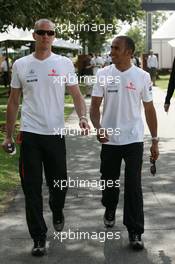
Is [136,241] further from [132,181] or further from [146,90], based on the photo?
[146,90]

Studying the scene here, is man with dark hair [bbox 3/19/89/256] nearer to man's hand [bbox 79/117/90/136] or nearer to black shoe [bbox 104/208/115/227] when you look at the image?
man's hand [bbox 79/117/90/136]

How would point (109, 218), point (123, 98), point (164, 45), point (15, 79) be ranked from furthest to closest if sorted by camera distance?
point (164, 45)
point (109, 218)
point (123, 98)
point (15, 79)

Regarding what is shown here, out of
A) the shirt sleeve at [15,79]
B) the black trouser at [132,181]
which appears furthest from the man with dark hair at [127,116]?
the shirt sleeve at [15,79]

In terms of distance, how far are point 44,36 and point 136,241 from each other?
1.92m

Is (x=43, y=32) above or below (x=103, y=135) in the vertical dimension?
above

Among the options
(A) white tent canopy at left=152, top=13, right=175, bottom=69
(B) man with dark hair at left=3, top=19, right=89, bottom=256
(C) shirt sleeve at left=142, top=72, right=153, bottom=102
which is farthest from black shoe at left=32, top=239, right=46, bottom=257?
(A) white tent canopy at left=152, top=13, right=175, bottom=69

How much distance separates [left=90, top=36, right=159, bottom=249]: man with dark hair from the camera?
5395 millimetres

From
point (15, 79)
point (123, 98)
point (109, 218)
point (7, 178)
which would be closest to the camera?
point (15, 79)

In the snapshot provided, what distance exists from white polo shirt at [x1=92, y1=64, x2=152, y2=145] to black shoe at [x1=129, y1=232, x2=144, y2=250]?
807mm

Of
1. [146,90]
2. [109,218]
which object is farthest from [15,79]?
[109,218]

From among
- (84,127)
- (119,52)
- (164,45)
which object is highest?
(119,52)

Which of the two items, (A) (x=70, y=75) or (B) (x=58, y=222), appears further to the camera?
(B) (x=58, y=222)

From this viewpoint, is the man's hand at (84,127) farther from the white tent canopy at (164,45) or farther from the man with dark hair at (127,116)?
the white tent canopy at (164,45)

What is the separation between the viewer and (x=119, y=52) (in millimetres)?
5414
